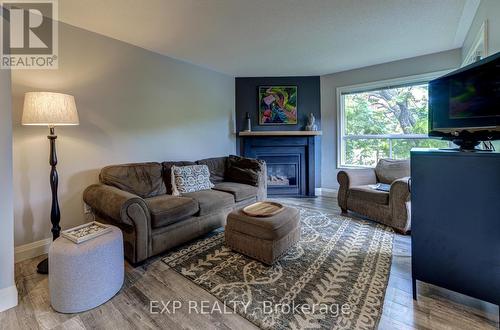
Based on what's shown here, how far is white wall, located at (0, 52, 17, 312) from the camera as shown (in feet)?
5.27

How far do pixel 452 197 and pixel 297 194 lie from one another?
3.26 meters

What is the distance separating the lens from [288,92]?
15.6 ft

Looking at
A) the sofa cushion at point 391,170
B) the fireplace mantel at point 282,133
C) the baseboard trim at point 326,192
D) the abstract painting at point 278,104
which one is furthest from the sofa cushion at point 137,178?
the sofa cushion at point 391,170

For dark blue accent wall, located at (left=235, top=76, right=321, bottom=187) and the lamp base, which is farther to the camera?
dark blue accent wall, located at (left=235, top=76, right=321, bottom=187)

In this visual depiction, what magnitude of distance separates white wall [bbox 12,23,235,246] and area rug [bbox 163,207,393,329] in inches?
55.2

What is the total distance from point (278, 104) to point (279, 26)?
85.1 inches

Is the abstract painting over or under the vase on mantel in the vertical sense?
over

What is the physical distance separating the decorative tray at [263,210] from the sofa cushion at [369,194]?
145cm

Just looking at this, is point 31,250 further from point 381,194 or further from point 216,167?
point 381,194

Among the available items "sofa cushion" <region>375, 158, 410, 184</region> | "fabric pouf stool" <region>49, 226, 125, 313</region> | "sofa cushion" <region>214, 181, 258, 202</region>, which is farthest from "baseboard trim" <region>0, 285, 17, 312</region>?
"sofa cushion" <region>375, 158, 410, 184</region>

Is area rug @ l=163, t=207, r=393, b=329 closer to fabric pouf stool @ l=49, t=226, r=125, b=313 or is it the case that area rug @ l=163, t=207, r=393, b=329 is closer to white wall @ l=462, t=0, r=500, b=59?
fabric pouf stool @ l=49, t=226, r=125, b=313

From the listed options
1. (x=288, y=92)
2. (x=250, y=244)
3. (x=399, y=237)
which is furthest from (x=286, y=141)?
(x=250, y=244)

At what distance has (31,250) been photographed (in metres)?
2.35

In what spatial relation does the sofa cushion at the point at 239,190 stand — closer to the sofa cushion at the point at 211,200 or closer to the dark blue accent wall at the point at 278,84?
the sofa cushion at the point at 211,200
